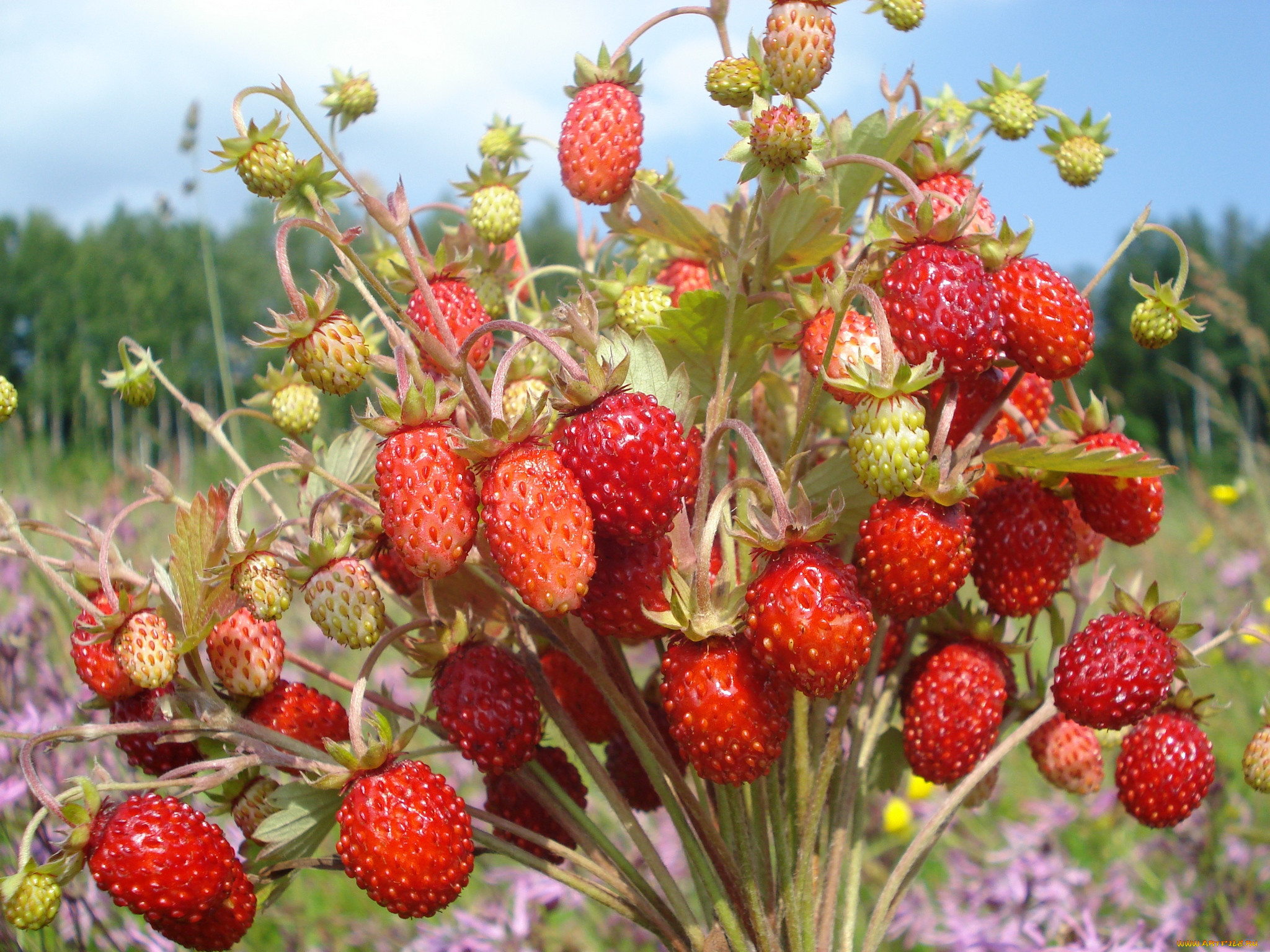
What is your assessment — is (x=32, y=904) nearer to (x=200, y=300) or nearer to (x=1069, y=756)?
(x=1069, y=756)

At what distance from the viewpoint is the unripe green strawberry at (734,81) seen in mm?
815

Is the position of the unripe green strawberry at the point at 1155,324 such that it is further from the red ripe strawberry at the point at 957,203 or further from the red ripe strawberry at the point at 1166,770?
the red ripe strawberry at the point at 1166,770

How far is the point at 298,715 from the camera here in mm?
938

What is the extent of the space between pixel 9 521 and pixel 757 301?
0.73 m

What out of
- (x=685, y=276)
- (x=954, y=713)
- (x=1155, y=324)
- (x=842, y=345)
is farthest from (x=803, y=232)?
(x=954, y=713)

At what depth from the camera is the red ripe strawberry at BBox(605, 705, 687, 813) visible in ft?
3.49

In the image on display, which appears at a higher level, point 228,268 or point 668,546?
point 668,546

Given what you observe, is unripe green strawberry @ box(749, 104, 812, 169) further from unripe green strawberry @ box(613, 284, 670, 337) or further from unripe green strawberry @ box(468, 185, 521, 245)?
unripe green strawberry @ box(468, 185, 521, 245)

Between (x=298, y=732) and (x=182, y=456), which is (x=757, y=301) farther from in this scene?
(x=182, y=456)

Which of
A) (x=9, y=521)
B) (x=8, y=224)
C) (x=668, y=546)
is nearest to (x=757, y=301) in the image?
(x=668, y=546)

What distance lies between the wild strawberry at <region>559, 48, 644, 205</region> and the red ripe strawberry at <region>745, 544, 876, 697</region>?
1.43 ft

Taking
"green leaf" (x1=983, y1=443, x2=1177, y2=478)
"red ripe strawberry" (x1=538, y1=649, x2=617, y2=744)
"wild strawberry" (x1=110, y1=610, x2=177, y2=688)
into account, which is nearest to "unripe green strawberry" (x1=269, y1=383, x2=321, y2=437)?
"wild strawberry" (x1=110, y1=610, x2=177, y2=688)

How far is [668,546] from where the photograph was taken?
2.64 ft

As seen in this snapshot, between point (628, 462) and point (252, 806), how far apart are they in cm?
55
